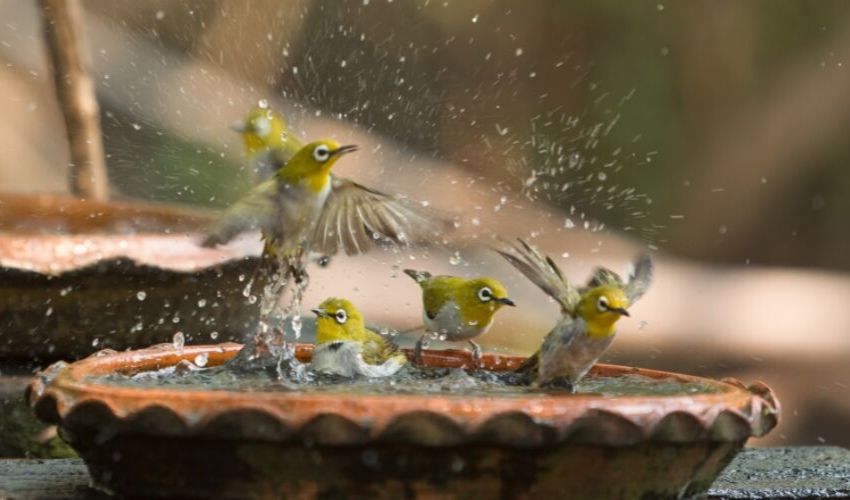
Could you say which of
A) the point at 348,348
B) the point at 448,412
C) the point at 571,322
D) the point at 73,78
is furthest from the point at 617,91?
the point at 448,412

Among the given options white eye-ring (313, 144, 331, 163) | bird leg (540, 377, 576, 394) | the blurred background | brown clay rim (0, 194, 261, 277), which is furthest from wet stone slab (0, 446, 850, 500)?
the blurred background

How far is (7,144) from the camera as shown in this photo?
895 centimetres

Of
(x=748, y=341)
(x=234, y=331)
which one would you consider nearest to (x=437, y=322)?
(x=234, y=331)

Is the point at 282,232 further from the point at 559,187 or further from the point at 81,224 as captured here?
the point at 559,187

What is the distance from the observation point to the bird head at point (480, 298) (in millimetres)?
2883

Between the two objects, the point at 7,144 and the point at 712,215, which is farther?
the point at 712,215

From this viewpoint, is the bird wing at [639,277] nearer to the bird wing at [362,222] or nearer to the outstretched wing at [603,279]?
the outstretched wing at [603,279]

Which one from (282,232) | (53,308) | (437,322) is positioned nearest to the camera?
(282,232)

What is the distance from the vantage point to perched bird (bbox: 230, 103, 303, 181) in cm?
314

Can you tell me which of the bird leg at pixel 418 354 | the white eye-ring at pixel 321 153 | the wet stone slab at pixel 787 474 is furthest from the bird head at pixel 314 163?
the wet stone slab at pixel 787 474

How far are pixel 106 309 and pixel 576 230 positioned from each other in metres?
6.75

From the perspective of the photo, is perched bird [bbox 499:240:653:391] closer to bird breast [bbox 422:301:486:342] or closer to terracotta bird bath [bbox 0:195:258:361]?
bird breast [bbox 422:301:486:342]

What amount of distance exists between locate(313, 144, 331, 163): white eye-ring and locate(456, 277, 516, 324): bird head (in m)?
0.44

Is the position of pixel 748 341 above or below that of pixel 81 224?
above
